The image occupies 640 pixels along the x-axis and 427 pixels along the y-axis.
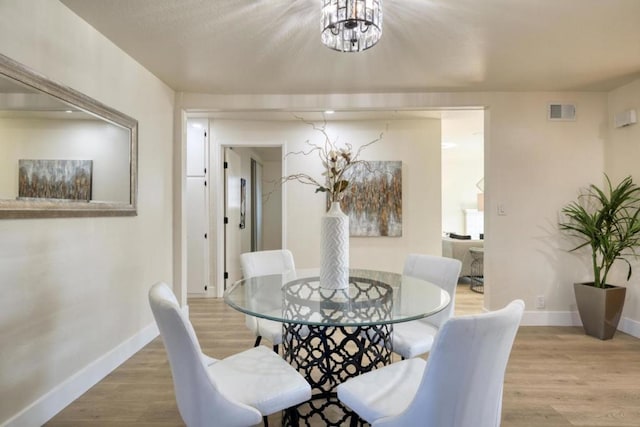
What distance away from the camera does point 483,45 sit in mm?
2348

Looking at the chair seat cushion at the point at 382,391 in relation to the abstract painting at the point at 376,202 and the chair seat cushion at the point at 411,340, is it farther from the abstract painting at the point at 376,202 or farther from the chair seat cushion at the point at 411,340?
the abstract painting at the point at 376,202

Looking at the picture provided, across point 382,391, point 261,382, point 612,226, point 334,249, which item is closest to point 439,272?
point 334,249

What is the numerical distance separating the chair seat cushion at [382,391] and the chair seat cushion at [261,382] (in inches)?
7.7

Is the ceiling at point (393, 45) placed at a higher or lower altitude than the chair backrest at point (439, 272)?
higher

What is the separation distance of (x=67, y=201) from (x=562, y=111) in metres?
4.26

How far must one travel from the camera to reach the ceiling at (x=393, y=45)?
192cm

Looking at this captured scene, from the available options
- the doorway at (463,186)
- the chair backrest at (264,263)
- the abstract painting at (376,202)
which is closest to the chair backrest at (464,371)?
the chair backrest at (264,263)

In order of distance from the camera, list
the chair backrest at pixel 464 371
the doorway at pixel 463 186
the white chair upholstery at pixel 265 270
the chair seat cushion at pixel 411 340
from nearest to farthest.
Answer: the chair backrest at pixel 464 371 < the chair seat cushion at pixel 411 340 < the white chair upholstery at pixel 265 270 < the doorway at pixel 463 186

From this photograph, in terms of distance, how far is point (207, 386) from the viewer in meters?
1.14

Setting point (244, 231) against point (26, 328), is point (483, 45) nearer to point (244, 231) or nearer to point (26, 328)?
point (26, 328)

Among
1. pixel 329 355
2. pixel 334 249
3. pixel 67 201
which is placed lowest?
pixel 329 355

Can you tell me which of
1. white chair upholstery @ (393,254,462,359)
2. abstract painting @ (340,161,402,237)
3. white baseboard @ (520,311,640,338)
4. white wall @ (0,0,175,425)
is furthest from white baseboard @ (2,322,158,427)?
white baseboard @ (520,311,640,338)

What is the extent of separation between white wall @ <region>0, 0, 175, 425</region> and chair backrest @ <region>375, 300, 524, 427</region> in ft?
6.17

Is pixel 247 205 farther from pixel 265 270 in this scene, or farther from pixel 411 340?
pixel 411 340
